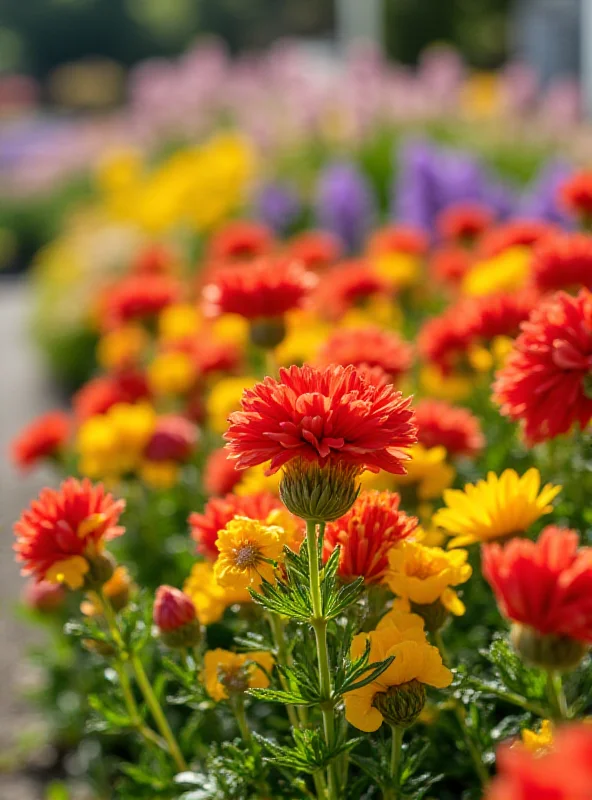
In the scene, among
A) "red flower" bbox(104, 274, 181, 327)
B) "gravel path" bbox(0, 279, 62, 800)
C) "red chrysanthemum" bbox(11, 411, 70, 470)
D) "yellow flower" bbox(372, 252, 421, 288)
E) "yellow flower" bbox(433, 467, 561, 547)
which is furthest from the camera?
"yellow flower" bbox(372, 252, 421, 288)

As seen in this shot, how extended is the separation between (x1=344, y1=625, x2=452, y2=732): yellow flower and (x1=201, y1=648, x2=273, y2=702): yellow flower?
0.19 metres

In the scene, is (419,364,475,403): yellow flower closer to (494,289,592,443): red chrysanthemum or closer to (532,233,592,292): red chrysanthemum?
(532,233,592,292): red chrysanthemum

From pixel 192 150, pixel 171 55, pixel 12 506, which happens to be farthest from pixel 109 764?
pixel 171 55

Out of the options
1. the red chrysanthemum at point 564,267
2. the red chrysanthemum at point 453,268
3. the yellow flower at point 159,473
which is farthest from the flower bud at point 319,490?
the red chrysanthemum at point 453,268

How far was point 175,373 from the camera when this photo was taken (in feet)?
7.93

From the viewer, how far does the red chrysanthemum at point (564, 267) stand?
4.91 ft

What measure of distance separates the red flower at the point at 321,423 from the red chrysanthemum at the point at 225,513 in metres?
0.25

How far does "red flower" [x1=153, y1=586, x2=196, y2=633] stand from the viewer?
114 cm

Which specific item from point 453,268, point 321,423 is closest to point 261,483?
point 321,423

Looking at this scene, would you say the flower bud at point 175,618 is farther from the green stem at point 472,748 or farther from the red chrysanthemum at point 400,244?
the red chrysanthemum at point 400,244

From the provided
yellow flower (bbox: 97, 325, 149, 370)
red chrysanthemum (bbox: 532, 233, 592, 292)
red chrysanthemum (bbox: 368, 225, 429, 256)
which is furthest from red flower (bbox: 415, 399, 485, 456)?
yellow flower (bbox: 97, 325, 149, 370)

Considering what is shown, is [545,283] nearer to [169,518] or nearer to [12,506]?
[169,518]

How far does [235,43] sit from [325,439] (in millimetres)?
29312

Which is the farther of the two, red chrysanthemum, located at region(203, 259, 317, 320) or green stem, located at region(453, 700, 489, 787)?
red chrysanthemum, located at region(203, 259, 317, 320)
